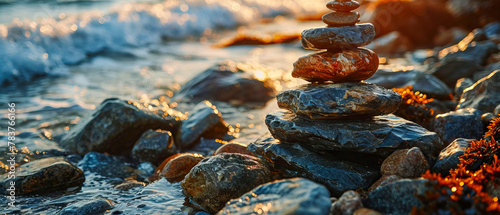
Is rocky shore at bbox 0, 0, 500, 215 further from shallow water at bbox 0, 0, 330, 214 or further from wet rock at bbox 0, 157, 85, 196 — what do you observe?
shallow water at bbox 0, 0, 330, 214

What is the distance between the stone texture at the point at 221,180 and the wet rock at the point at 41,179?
219cm

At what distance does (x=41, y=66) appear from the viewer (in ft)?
52.9

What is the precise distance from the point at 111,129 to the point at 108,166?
0.92 meters

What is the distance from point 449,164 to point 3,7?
2937 cm

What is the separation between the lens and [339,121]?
5844mm

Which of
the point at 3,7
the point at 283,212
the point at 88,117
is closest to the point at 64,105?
the point at 88,117

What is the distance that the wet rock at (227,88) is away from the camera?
11.9 metres

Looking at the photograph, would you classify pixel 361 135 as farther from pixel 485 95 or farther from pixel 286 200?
pixel 485 95

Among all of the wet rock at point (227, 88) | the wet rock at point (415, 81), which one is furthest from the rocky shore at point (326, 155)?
the wet rock at point (227, 88)

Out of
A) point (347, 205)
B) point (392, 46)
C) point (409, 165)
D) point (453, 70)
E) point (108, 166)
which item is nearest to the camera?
point (347, 205)

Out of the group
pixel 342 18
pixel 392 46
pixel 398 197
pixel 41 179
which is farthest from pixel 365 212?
pixel 392 46

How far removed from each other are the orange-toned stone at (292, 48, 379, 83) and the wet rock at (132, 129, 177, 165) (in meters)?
3.28

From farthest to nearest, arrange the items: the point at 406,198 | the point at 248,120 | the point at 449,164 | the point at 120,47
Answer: the point at 120,47
the point at 248,120
the point at 449,164
the point at 406,198

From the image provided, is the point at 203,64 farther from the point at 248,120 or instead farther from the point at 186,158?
the point at 186,158
